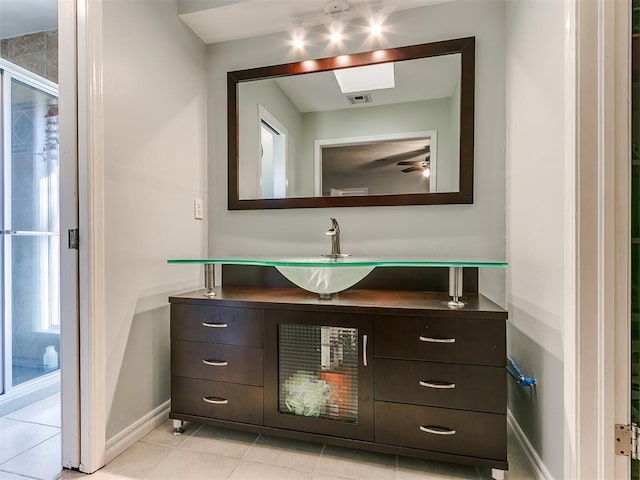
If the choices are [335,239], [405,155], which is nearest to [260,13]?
[405,155]

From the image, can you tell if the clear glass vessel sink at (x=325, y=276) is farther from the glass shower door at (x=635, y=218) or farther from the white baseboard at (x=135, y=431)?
the white baseboard at (x=135, y=431)

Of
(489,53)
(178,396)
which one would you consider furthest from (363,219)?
(178,396)

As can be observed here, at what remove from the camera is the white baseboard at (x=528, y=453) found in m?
1.22

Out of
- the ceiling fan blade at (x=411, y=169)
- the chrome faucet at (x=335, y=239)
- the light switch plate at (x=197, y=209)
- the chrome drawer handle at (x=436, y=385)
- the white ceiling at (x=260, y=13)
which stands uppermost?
the white ceiling at (x=260, y=13)

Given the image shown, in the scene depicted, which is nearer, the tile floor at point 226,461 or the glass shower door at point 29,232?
the tile floor at point 226,461

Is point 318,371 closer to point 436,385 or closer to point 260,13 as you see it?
point 436,385

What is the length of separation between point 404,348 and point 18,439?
189 centimetres

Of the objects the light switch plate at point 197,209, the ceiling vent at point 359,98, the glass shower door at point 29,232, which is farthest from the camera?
the glass shower door at point 29,232

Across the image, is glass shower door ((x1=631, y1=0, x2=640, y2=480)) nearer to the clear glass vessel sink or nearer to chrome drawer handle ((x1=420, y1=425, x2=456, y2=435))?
chrome drawer handle ((x1=420, y1=425, x2=456, y2=435))

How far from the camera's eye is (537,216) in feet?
4.22

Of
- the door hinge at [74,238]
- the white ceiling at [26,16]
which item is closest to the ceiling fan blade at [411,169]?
the door hinge at [74,238]

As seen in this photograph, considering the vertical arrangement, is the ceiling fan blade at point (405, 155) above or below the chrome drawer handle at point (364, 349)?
above

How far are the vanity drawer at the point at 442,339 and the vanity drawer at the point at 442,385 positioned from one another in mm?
32

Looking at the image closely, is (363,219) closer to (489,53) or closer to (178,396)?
(489,53)
